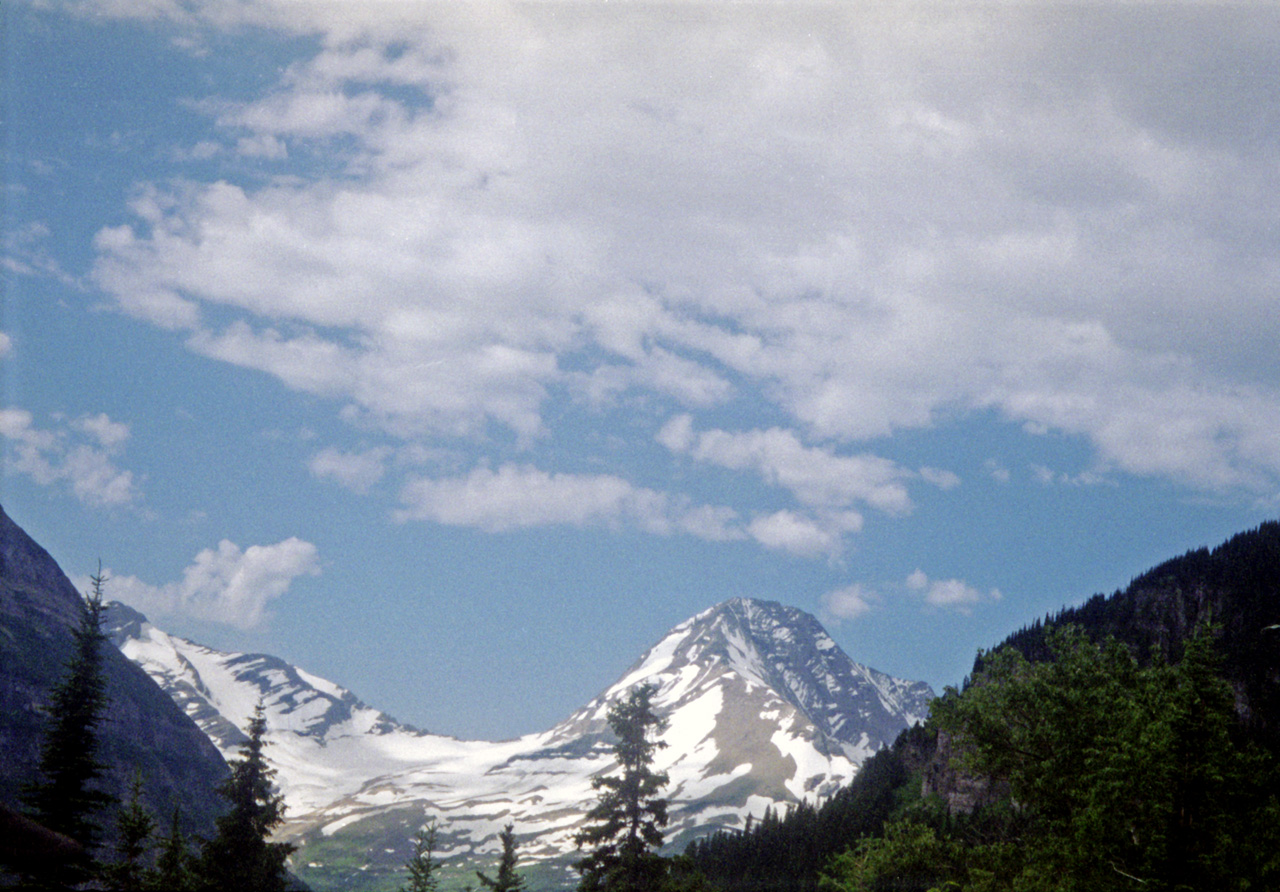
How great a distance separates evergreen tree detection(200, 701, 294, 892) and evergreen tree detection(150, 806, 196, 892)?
90cm

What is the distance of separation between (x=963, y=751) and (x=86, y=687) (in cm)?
3306

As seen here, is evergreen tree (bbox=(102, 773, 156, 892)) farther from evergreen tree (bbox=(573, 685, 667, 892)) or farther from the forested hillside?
the forested hillside

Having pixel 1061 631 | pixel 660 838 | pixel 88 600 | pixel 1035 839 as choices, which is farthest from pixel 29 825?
pixel 88 600

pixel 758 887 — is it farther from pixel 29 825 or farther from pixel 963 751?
pixel 29 825

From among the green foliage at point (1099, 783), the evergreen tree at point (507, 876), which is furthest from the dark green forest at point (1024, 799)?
the evergreen tree at point (507, 876)

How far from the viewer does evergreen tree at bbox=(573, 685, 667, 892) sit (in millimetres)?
34750

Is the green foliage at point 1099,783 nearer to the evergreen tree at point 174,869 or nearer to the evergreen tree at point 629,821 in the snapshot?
the evergreen tree at point 629,821

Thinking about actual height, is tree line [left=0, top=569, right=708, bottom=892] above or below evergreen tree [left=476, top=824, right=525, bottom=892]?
above

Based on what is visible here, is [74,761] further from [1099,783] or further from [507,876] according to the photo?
[1099,783]

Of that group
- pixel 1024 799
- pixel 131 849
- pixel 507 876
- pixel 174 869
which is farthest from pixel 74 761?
pixel 1024 799

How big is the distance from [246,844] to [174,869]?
3533 millimetres

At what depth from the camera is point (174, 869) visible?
1364 inches

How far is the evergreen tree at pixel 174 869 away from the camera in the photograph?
1310 inches

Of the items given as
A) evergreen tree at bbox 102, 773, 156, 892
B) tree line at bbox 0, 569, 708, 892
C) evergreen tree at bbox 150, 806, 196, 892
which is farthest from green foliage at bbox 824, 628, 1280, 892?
evergreen tree at bbox 102, 773, 156, 892
